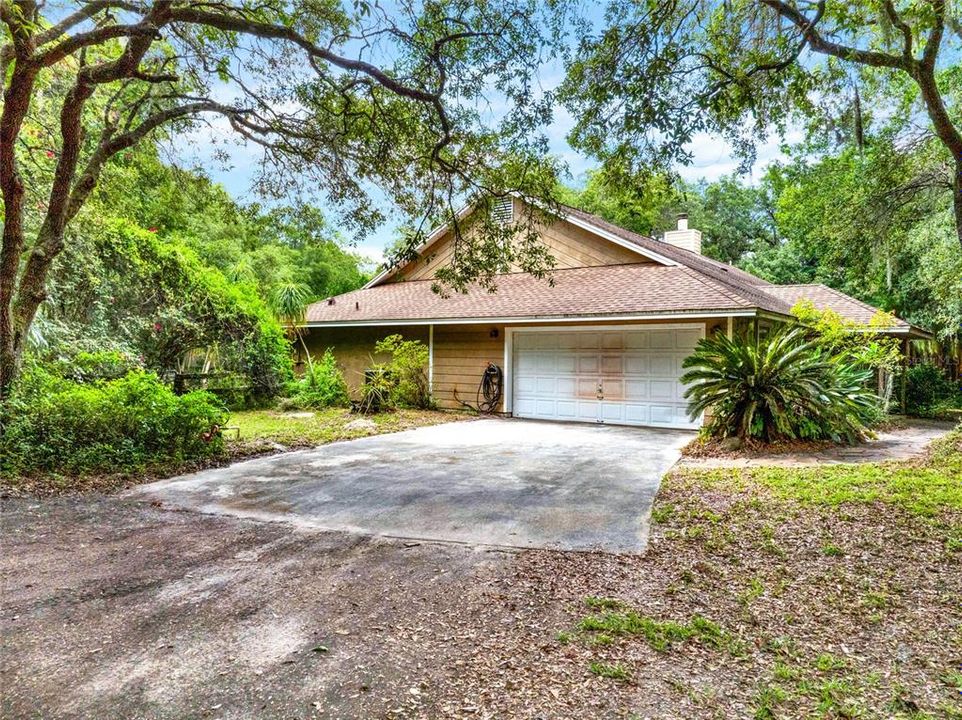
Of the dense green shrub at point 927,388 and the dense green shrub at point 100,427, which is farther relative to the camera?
the dense green shrub at point 927,388

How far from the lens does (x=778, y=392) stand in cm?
735

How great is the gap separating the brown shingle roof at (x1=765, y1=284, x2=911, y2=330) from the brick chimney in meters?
2.60

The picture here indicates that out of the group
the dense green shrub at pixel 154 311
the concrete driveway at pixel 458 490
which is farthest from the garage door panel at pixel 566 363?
the dense green shrub at pixel 154 311

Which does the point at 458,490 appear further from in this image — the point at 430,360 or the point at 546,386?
the point at 430,360

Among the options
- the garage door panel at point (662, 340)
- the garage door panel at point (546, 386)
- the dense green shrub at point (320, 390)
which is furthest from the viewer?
the dense green shrub at point (320, 390)

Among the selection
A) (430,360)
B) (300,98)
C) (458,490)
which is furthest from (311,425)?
(300,98)

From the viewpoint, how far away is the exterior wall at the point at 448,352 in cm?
1263

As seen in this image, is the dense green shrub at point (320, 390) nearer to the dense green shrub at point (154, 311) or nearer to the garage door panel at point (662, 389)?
the dense green shrub at point (154, 311)

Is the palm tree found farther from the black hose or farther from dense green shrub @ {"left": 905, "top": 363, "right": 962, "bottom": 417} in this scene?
dense green shrub @ {"left": 905, "top": 363, "right": 962, "bottom": 417}

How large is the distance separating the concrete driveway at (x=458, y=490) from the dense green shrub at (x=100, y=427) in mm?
672

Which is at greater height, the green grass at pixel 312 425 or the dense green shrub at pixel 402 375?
the dense green shrub at pixel 402 375

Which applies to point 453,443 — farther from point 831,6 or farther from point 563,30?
point 831,6

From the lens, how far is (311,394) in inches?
510

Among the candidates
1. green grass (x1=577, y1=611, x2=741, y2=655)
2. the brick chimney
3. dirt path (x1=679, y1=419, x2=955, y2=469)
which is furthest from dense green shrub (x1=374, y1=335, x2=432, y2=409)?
green grass (x1=577, y1=611, x2=741, y2=655)
